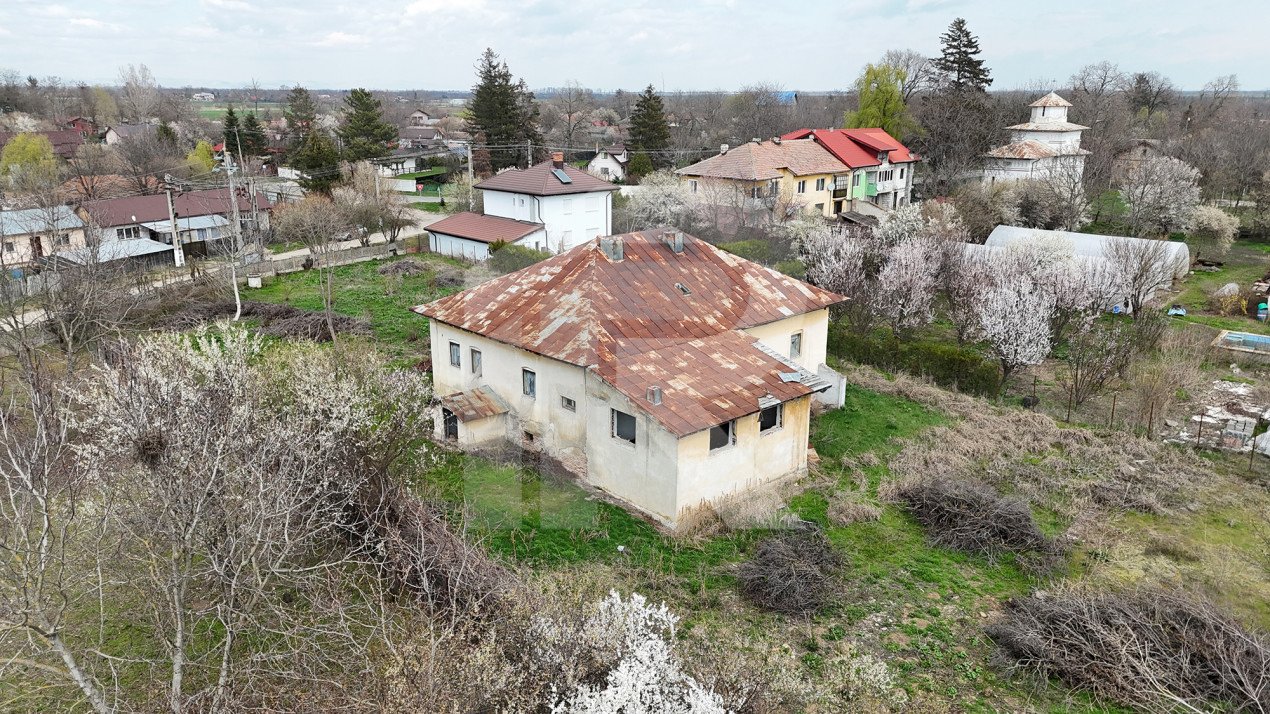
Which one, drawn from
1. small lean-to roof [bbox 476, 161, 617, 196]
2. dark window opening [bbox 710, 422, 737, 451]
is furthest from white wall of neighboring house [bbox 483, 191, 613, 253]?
dark window opening [bbox 710, 422, 737, 451]

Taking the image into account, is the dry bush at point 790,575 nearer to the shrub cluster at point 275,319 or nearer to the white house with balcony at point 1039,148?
the shrub cluster at point 275,319

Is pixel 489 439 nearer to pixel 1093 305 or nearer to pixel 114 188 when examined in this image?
pixel 1093 305

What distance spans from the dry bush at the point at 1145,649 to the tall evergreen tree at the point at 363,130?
53.8 metres

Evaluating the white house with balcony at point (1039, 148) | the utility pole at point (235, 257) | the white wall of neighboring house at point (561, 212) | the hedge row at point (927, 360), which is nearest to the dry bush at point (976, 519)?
the hedge row at point (927, 360)

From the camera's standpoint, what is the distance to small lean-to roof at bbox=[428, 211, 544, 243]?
124 ft

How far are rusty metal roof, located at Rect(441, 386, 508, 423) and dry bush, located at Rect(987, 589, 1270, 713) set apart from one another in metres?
10.9

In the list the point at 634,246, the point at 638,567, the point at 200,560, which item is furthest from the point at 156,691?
the point at 634,246

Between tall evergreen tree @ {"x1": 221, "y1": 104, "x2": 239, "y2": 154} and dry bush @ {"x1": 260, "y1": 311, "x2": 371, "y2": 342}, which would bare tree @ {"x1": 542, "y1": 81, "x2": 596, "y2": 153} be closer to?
tall evergreen tree @ {"x1": 221, "y1": 104, "x2": 239, "y2": 154}

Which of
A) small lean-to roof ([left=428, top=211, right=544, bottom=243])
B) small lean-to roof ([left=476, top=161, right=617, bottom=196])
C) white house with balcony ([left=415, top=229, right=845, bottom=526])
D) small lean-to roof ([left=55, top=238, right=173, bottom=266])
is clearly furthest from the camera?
small lean-to roof ([left=476, top=161, right=617, bottom=196])

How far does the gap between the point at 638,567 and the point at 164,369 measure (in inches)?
387

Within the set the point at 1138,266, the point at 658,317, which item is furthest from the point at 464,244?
the point at 1138,266

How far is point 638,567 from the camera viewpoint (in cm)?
1344

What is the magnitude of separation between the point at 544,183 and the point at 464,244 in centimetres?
511

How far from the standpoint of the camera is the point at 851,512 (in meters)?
15.2
